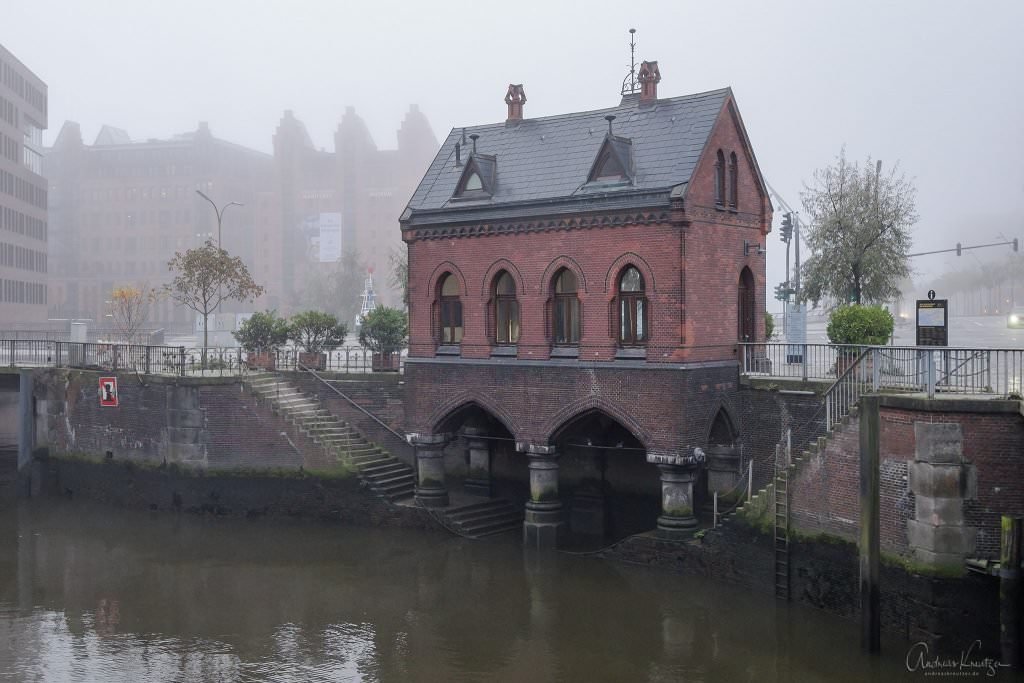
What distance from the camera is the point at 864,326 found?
25516 millimetres

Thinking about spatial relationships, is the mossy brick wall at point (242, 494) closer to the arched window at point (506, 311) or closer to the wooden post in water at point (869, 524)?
the arched window at point (506, 311)

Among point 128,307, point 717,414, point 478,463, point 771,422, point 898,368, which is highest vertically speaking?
point 128,307

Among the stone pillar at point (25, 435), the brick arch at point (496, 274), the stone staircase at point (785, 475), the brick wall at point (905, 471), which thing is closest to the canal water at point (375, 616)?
the stone staircase at point (785, 475)

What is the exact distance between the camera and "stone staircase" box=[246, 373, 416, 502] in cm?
3028

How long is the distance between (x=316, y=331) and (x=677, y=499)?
1706 cm

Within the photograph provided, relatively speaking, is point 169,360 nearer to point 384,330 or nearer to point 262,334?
point 262,334

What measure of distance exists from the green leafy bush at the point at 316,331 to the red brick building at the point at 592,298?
7.83 meters

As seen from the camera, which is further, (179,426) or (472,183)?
(179,426)

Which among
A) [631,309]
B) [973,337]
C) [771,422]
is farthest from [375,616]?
[973,337]

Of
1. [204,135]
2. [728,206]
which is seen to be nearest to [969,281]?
[204,135]

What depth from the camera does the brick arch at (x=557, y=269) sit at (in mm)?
26141

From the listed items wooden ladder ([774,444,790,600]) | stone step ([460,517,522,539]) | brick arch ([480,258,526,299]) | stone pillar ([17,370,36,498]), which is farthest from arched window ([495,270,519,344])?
stone pillar ([17,370,36,498])

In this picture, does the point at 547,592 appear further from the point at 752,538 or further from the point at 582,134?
the point at 582,134

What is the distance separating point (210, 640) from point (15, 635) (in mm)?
4345
